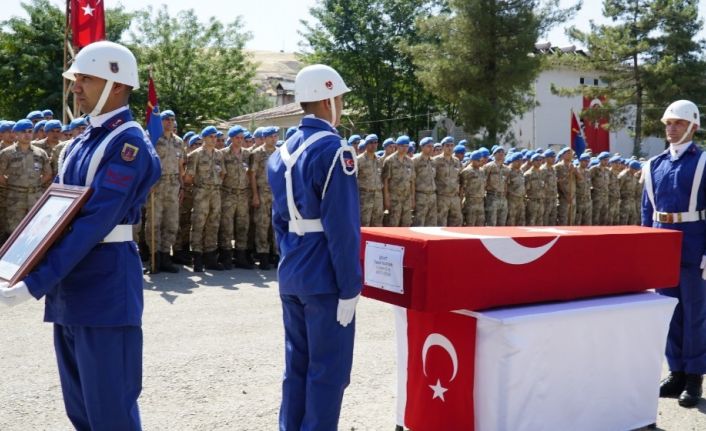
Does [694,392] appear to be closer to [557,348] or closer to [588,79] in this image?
[557,348]

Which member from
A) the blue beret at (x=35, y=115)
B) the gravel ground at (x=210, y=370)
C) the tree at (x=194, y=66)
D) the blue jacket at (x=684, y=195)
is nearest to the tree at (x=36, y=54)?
the tree at (x=194, y=66)

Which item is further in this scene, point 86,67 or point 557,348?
point 557,348

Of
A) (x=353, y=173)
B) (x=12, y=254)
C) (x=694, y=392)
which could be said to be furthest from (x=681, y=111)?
(x=12, y=254)

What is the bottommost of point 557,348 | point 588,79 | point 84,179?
point 557,348

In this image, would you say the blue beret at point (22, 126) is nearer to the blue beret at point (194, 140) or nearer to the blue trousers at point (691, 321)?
the blue beret at point (194, 140)

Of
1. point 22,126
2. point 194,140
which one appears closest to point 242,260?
point 194,140

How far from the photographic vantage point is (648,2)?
111ft

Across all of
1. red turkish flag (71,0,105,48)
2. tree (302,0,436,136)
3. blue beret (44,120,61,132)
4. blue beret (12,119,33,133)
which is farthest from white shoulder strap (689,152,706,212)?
tree (302,0,436,136)

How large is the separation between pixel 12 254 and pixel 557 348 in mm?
2748

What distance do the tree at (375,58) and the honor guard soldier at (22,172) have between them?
29.1m

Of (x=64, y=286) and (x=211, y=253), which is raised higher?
(x=64, y=286)

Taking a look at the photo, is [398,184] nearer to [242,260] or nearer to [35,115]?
[242,260]

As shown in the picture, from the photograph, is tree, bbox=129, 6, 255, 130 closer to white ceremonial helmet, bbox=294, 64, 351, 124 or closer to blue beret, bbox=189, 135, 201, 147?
blue beret, bbox=189, 135, 201, 147

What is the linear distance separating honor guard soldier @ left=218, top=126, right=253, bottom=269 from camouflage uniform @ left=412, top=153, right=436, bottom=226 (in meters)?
4.12
